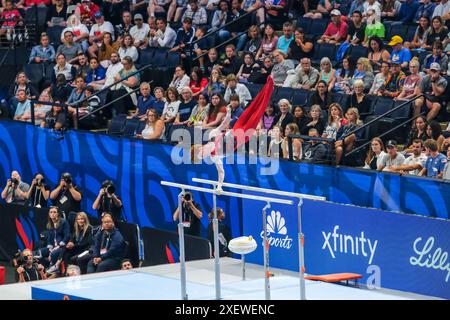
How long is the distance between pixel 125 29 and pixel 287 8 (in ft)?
10.7

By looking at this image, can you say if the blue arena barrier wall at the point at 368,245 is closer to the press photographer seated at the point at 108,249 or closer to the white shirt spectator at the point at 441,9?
the press photographer seated at the point at 108,249

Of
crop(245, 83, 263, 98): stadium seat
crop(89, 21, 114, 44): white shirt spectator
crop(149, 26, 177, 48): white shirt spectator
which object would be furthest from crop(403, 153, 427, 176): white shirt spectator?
crop(89, 21, 114, 44): white shirt spectator

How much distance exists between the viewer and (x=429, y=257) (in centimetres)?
1461

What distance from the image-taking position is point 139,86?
2111 cm

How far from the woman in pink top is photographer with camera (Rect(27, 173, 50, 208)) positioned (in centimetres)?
420

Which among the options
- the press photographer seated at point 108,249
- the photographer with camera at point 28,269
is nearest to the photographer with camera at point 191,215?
the press photographer seated at point 108,249

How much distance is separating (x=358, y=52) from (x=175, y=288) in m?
6.86

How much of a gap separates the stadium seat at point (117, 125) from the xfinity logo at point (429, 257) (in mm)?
6735

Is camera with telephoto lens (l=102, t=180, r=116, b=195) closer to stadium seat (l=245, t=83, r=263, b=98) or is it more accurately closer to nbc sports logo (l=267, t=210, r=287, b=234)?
stadium seat (l=245, t=83, r=263, b=98)

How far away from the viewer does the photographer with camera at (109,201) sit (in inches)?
735

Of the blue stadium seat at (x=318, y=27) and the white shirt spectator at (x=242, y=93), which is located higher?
the blue stadium seat at (x=318, y=27)

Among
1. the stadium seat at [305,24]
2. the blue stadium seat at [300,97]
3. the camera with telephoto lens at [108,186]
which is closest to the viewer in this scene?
the camera with telephoto lens at [108,186]

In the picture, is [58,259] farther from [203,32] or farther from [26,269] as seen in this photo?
[203,32]

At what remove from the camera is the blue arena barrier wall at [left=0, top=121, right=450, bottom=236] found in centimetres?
1559
